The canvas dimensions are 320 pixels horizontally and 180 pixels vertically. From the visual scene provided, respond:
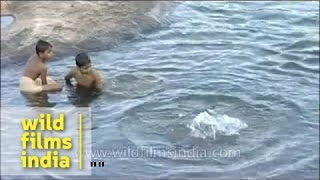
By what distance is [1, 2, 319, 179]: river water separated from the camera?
7129 millimetres

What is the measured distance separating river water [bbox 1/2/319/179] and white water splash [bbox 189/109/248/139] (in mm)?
14

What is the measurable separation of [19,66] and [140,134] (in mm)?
3757

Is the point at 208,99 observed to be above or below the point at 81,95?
below

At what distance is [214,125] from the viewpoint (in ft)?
26.0

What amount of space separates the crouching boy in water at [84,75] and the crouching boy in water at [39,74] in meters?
0.31

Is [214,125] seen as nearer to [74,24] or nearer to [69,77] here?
[69,77]

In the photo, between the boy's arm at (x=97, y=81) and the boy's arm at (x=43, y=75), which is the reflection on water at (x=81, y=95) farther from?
the boy's arm at (x=43, y=75)

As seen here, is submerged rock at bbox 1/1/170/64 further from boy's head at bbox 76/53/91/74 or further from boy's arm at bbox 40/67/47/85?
boy's head at bbox 76/53/91/74

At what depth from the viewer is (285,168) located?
6.89 meters

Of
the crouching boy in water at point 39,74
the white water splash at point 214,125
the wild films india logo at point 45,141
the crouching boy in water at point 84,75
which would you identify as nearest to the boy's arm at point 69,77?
the crouching boy in water at point 84,75

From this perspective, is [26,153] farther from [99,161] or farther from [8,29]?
[8,29]

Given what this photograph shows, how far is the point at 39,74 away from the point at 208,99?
264cm

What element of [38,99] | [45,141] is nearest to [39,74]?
[38,99]

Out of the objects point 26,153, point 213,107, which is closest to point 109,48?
point 213,107
